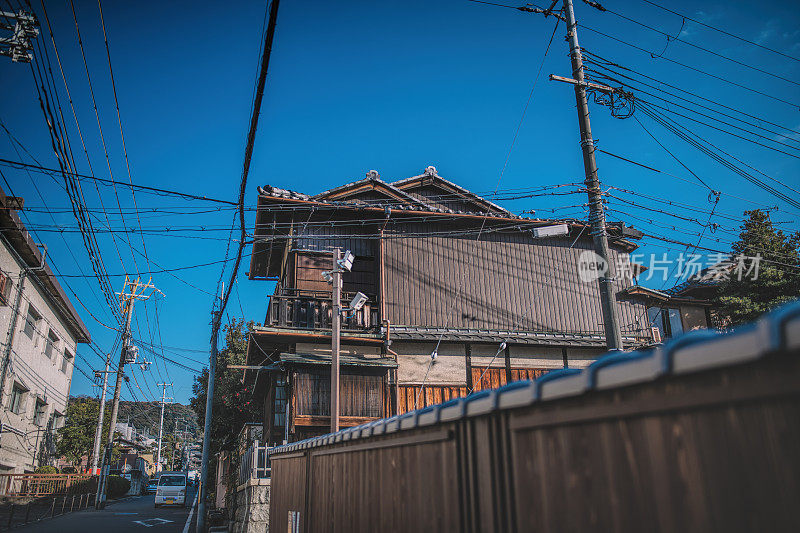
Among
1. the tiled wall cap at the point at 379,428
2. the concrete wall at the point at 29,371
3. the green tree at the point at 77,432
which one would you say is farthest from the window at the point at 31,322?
the tiled wall cap at the point at 379,428

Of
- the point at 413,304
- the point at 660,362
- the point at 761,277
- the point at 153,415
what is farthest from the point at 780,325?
the point at 153,415

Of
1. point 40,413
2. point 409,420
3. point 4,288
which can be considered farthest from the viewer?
point 40,413

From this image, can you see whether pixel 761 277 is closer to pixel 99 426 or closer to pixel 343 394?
pixel 343 394

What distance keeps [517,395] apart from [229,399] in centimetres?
2945

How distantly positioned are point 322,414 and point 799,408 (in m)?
16.3

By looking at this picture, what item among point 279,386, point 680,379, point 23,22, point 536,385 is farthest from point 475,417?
point 279,386

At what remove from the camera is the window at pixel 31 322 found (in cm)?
2562

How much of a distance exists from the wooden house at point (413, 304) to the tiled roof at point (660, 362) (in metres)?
13.9

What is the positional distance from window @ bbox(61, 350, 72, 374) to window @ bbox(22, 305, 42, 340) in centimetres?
670

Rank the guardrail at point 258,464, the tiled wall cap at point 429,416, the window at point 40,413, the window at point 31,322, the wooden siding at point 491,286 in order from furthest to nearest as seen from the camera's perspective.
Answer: the window at point 40,413
the window at point 31,322
the wooden siding at point 491,286
the guardrail at point 258,464
the tiled wall cap at point 429,416

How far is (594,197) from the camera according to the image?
12.2 m

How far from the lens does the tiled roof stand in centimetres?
202

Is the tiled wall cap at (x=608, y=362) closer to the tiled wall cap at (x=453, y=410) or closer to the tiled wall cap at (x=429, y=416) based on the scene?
the tiled wall cap at (x=453, y=410)

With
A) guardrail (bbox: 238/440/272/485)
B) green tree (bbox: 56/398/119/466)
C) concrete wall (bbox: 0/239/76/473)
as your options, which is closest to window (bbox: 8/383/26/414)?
concrete wall (bbox: 0/239/76/473)
